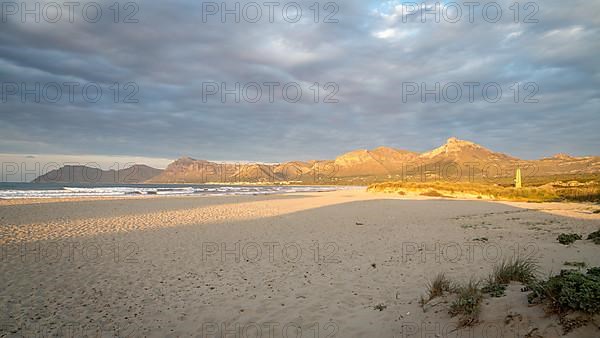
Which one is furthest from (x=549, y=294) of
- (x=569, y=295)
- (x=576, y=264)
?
(x=576, y=264)

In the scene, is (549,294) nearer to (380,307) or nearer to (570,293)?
(570,293)

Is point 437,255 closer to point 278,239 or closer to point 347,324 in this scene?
point 347,324

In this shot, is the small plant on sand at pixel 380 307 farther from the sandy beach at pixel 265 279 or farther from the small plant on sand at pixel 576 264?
the small plant on sand at pixel 576 264

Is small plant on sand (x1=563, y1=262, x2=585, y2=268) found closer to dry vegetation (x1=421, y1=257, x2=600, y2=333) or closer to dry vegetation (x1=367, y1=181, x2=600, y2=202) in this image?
dry vegetation (x1=421, y1=257, x2=600, y2=333)

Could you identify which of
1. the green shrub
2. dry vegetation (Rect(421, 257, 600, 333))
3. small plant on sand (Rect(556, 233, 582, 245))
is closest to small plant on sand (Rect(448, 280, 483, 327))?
dry vegetation (Rect(421, 257, 600, 333))

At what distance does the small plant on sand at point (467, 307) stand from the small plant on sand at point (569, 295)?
648mm

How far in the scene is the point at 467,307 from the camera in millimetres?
4453

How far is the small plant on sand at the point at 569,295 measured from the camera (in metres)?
3.51

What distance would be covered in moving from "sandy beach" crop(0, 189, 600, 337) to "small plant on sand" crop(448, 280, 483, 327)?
0.12m

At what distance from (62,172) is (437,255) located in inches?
9164

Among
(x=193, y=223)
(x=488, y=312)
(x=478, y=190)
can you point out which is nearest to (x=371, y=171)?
(x=478, y=190)

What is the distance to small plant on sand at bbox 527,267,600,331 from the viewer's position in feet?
11.5

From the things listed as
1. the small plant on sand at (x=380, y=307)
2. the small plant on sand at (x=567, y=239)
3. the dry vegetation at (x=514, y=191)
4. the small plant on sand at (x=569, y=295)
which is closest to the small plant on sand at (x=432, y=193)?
the dry vegetation at (x=514, y=191)

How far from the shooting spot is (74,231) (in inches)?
555
